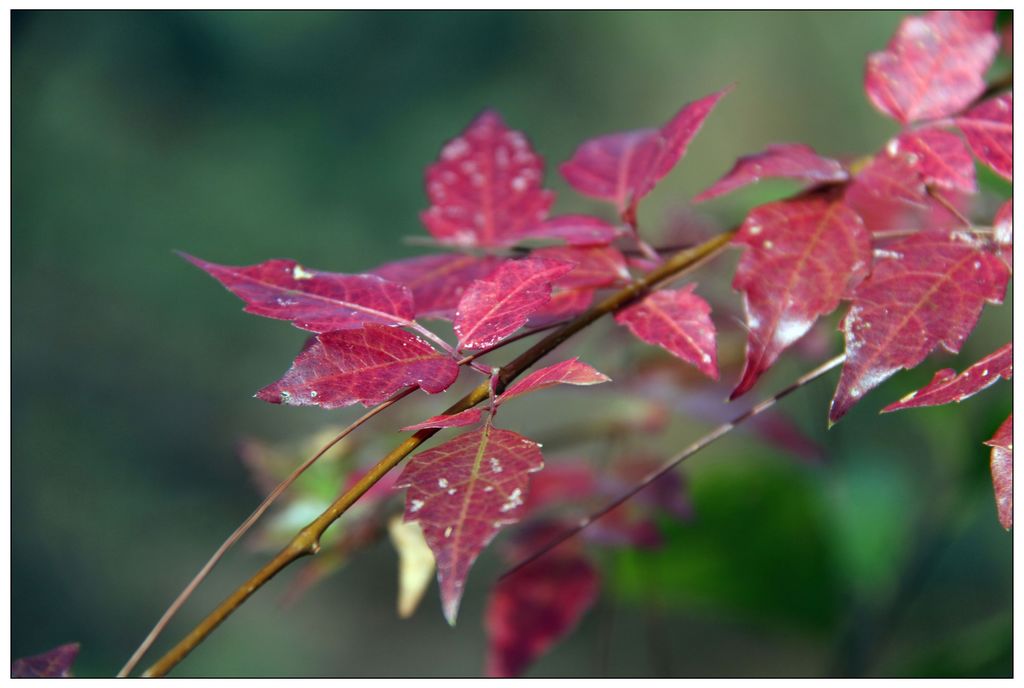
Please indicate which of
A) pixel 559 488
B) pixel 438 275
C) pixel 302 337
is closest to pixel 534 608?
pixel 559 488

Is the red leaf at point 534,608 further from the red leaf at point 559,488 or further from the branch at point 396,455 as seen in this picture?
the branch at point 396,455

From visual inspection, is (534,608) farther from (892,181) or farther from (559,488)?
(892,181)

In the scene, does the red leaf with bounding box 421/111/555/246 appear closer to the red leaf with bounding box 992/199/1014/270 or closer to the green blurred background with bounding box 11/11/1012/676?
the red leaf with bounding box 992/199/1014/270

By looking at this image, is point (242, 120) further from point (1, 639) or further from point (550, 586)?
point (1, 639)

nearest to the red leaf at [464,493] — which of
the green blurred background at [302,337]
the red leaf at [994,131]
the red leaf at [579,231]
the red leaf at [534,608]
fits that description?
the red leaf at [579,231]

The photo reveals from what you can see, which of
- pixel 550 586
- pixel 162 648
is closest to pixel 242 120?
pixel 162 648
